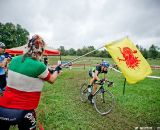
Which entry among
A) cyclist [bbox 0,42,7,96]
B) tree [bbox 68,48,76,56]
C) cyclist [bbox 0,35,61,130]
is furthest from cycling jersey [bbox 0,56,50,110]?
tree [bbox 68,48,76,56]

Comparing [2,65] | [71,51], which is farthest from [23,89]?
[71,51]

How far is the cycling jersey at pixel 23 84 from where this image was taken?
3410mm

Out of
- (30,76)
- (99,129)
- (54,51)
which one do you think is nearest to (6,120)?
(30,76)

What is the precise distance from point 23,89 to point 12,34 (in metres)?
96.3

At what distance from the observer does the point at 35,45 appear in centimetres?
354

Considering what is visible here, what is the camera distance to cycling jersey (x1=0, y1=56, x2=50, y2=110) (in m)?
3.41

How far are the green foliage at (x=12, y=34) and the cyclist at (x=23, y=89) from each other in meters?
89.1

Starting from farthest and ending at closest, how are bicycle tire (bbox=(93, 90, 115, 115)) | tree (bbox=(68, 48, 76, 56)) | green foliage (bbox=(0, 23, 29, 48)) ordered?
tree (bbox=(68, 48, 76, 56))
green foliage (bbox=(0, 23, 29, 48))
bicycle tire (bbox=(93, 90, 115, 115))

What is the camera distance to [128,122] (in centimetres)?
827

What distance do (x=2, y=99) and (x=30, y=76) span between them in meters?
0.54

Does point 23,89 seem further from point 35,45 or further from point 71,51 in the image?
point 71,51

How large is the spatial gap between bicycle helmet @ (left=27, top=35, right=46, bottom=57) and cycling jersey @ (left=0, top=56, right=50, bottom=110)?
11cm

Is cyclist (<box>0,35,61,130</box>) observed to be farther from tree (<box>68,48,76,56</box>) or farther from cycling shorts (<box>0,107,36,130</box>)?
tree (<box>68,48,76,56</box>)

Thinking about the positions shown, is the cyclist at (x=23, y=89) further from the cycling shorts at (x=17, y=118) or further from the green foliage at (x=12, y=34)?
the green foliage at (x=12, y=34)
